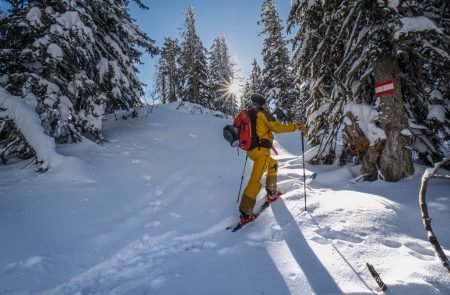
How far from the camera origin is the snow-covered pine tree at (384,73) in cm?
529

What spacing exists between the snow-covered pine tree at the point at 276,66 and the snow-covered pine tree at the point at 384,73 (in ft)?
57.5

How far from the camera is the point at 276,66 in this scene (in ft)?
82.8

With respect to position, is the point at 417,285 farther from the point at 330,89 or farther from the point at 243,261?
the point at 330,89

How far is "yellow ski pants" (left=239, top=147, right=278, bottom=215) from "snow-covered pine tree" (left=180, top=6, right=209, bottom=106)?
25200 mm

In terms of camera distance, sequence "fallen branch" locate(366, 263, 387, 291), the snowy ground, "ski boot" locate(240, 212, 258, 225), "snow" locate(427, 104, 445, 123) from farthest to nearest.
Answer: "snow" locate(427, 104, 445, 123) → "ski boot" locate(240, 212, 258, 225) → the snowy ground → "fallen branch" locate(366, 263, 387, 291)

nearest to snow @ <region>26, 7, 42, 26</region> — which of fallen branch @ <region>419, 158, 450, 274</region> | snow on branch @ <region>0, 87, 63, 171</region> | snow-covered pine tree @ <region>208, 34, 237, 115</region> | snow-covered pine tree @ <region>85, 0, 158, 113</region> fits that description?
snow-covered pine tree @ <region>85, 0, 158, 113</region>

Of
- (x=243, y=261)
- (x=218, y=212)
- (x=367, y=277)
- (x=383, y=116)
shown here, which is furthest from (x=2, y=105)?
(x=383, y=116)

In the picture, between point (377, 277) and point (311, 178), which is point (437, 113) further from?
point (377, 277)

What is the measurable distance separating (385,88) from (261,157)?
3.01 meters

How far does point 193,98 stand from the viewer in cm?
3059

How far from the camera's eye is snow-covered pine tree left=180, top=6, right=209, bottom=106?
1200 inches

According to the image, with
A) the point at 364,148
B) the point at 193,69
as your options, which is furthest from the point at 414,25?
the point at 193,69

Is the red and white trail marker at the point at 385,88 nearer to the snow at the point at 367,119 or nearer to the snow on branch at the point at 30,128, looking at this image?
the snow at the point at 367,119

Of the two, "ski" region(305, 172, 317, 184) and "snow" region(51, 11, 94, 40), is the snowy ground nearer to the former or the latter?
"ski" region(305, 172, 317, 184)
